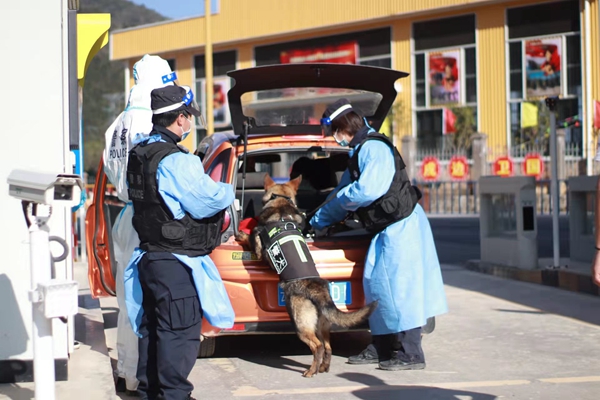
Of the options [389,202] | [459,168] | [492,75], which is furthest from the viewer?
[492,75]

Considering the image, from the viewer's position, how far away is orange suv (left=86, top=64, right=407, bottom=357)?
6.96 meters

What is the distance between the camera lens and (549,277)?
11555mm

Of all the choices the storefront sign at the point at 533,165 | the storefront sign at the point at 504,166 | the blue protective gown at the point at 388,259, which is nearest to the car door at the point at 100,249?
the blue protective gown at the point at 388,259

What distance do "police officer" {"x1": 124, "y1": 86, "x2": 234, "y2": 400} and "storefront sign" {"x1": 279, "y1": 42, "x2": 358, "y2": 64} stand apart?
130 ft

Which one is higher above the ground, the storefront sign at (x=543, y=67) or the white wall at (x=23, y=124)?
the storefront sign at (x=543, y=67)

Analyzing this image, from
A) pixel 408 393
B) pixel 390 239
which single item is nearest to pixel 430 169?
pixel 390 239

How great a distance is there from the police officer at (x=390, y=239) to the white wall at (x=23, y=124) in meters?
2.12

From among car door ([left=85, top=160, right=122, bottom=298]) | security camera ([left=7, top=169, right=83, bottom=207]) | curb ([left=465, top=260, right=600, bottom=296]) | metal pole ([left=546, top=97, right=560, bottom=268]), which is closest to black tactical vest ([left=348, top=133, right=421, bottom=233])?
car door ([left=85, top=160, right=122, bottom=298])

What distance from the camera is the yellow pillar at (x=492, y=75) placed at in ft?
131

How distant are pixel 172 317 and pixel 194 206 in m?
0.64

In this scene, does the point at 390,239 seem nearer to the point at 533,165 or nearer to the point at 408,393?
the point at 408,393

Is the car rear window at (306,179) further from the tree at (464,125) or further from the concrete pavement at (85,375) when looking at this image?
the tree at (464,125)

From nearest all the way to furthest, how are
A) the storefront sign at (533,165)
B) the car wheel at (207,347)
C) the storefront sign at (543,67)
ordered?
the car wheel at (207,347) < the storefront sign at (533,165) < the storefront sign at (543,67)

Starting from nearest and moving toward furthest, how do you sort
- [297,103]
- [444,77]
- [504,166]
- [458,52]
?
[297,103] < [504,166] < [458,52] < [444,77]
